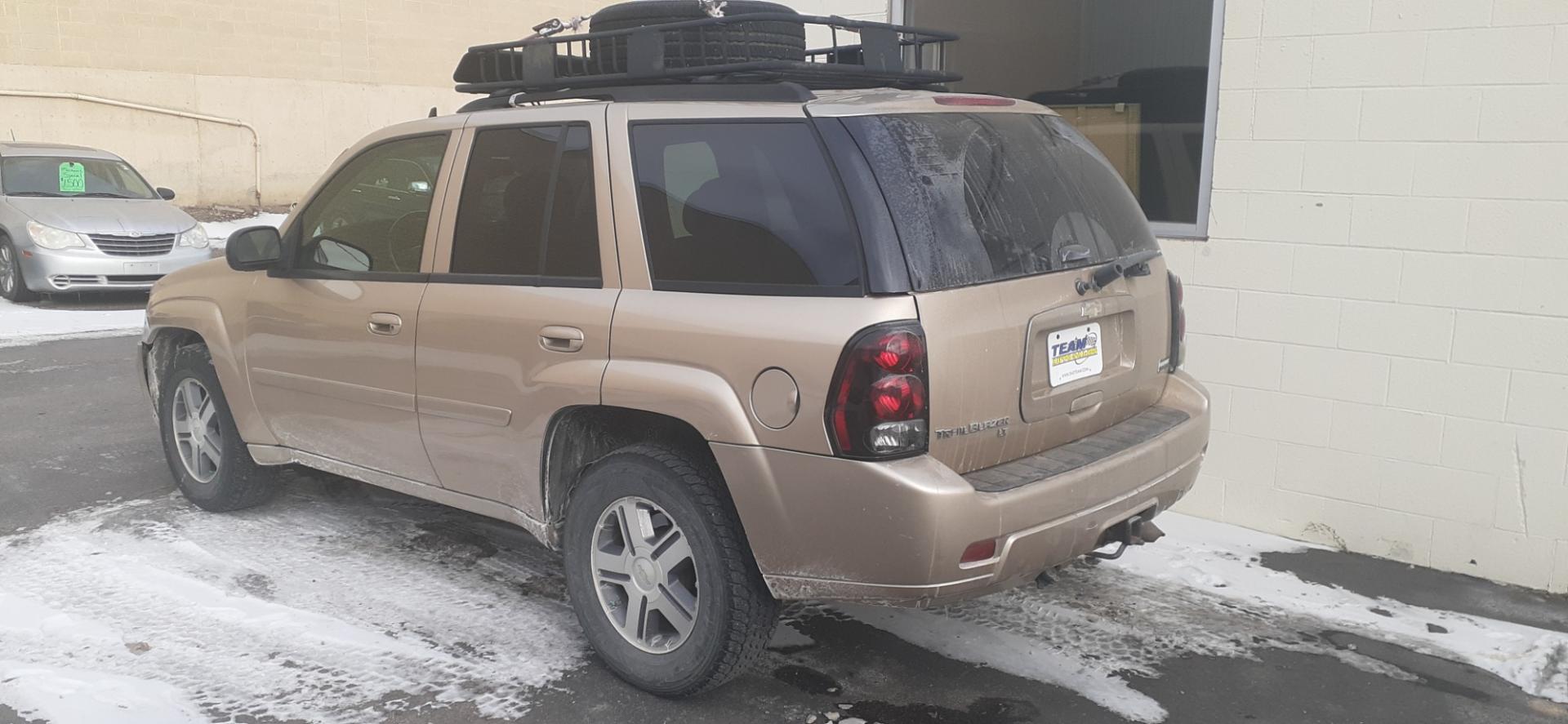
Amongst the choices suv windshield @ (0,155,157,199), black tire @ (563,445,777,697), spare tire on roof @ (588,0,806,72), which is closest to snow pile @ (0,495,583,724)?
black tire @ (563,445,777,697)

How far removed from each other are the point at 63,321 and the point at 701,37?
30.1 feet

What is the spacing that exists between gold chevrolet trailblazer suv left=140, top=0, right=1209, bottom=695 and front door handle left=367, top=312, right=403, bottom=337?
3 centimetres

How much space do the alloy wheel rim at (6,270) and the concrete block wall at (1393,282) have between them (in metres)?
11.0

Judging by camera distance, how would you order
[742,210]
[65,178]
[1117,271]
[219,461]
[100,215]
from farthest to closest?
[65,178]
[100,215]
[219,461]
[1117,271]
[742,210]

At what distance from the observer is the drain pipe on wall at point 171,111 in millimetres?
17312

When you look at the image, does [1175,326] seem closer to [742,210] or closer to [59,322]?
[742,210]

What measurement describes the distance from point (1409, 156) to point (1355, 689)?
2.29 m

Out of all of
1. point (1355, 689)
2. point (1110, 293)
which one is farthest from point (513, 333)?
point (1355, 689)

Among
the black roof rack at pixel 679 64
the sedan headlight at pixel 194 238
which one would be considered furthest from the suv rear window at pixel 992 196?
the sedan headlight at pixel 194 238

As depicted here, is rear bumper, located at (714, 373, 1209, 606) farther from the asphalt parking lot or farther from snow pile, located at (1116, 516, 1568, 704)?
snow pile, located at (1116, 516, 1568, 704)

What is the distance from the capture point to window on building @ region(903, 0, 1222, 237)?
5.76 meters

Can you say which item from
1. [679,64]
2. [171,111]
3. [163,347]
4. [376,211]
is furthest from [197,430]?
[171,111]

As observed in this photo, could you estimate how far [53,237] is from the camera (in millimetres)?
11508

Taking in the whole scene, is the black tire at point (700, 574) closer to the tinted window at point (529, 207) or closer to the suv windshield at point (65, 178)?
the tinted window at point (529, 207)
